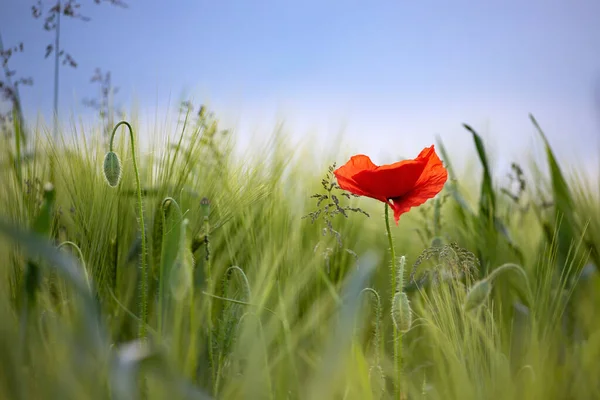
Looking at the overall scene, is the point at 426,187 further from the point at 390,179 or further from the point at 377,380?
the point at 377,380

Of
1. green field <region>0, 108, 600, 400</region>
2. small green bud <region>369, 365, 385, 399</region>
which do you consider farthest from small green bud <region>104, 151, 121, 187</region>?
small green bud <region>369, 365, 385, 399</region>

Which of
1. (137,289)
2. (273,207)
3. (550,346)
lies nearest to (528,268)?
(550,346)

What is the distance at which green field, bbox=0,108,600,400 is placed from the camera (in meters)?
0.61

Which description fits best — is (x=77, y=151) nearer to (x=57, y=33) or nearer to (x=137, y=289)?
(x=137, y=289)

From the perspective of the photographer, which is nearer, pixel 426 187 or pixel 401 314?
pixel 401 314

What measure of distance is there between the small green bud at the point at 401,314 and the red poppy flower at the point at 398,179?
0.13 meters

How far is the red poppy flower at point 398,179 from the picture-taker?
765 mm

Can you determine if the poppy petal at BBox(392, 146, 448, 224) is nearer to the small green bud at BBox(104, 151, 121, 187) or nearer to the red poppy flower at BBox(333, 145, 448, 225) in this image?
the red poppy flower at BBox(333, 145, 448, 225)

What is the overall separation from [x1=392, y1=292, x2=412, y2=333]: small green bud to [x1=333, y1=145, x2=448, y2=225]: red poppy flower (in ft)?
0.44

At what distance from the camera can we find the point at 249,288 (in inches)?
31.1

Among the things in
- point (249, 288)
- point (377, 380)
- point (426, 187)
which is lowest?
point (377, 380)

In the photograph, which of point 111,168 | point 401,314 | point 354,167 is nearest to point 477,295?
point 401,314

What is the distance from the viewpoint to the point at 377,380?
0.76m

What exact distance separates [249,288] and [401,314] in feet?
0.65
